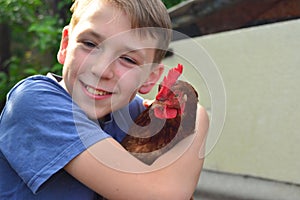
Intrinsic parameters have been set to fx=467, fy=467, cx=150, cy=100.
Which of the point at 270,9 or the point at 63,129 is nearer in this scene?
the point at 63,129

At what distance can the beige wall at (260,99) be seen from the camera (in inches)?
124

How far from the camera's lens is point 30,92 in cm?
155

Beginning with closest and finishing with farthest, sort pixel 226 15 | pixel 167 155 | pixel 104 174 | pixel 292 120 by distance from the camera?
1. pixel 104 174
2. pixel 167 155
3. pixel 292 120
4. pixel 226 15

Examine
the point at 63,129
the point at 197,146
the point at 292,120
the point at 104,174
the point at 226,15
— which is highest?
the point at 63,129

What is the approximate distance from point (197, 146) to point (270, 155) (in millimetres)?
1651

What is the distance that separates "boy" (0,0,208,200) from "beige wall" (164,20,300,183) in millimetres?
1258

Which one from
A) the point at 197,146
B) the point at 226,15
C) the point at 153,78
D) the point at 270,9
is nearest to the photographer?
the point at 197,146

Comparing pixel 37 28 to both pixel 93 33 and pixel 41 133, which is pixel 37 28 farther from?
pixel 41 133

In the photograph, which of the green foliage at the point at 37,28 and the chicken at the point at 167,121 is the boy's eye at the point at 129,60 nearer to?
the chicken at the point at 167,121

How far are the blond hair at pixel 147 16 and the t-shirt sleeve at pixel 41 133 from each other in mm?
360

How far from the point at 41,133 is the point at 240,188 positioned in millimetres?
2267

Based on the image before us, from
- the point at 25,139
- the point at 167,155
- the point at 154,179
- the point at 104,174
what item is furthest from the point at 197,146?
the point at 25,139

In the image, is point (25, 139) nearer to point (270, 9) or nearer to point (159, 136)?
point (159, 136)

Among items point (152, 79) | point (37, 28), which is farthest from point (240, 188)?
point (37, 28)
